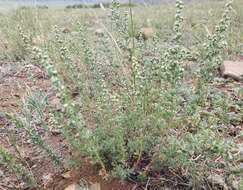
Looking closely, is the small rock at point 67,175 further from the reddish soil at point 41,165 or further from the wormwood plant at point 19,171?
the wormwood plant at point 19,171

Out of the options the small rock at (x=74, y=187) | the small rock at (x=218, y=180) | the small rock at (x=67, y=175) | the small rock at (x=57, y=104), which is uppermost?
the small rock at (x=57, y=104)

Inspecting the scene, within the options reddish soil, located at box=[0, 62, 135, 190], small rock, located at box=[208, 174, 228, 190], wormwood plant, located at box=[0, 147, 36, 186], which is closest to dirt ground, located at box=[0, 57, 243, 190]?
reddish soil, located at box=[0, 62, 135, 190]

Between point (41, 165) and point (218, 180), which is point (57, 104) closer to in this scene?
point (41, 165)

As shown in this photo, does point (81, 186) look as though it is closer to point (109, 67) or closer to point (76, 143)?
point (76, 143)

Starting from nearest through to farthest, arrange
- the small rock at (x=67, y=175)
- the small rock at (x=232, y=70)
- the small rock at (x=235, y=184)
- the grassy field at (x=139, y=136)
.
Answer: the grassy field at (x=139, y=136), the small rock at (x=235, y=184), the small rock at (x=67, y=175), the small rock at (x=232, y=70)

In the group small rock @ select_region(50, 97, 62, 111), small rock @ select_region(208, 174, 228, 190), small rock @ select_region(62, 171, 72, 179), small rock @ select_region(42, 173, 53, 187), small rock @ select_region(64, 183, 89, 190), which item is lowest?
small rock @ select_region(42, 173, 53, 187)

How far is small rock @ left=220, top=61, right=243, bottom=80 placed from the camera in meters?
3.62

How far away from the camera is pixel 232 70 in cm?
366

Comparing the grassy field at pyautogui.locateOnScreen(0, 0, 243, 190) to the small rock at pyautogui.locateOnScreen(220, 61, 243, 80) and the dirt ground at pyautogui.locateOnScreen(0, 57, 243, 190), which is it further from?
the small rock at pyautogui.locateOnScreen(220, 61, 243, 80)

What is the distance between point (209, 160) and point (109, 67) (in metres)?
1.40

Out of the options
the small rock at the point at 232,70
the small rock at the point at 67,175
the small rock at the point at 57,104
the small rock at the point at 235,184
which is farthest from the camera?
the small rock at the point at 232,70

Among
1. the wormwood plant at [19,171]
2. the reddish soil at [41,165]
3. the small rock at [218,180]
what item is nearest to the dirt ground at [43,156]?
the reddish soil at [41,165]

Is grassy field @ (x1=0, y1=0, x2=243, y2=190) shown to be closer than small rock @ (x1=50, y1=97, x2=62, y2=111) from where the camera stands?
Yes

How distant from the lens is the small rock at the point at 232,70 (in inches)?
142
